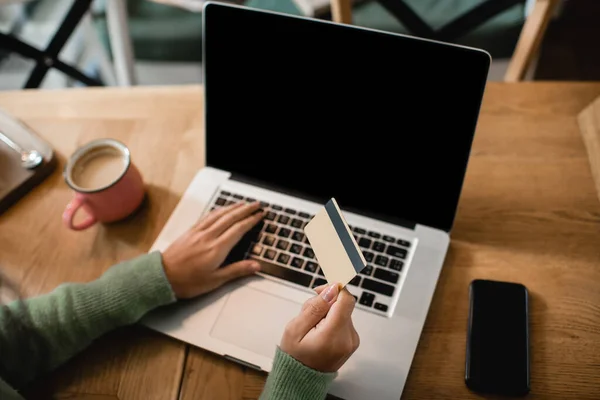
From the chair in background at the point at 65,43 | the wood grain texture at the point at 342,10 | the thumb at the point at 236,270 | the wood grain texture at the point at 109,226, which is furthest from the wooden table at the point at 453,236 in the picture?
the chair in background at the point at 65,43

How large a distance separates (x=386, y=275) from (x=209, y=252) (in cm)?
25

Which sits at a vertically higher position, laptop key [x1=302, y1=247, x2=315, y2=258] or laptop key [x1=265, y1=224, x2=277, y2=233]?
laptop key [x1=265, y1=224, x2=277, y2=233]

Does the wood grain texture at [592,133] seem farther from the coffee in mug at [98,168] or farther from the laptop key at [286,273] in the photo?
the coffee in mug at [98,168]

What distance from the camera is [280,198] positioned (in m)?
0.79

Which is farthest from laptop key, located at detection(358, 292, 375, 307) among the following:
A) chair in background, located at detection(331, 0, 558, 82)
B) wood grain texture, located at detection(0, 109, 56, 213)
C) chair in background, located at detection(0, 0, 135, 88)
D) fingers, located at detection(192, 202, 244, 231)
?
chair in background, located at detection(0, 0, 135, 88)

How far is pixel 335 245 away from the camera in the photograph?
51 cm

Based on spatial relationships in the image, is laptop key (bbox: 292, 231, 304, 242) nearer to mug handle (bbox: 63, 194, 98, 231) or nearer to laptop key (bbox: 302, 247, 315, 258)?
laptop key (bbox: 302, 247, 315, 258)

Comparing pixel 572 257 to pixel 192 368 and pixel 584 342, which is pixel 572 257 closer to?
pixel 584 342

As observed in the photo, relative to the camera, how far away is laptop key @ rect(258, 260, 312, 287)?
2.30 ft

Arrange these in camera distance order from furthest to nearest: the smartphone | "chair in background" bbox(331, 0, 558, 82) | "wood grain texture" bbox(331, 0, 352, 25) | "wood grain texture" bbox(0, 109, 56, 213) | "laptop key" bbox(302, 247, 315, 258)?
"chair in background" bbox(331, 0, 558, 82), "wood grain texture" bbox(331, 0, 352, 25), "wood grain texture" bbox(0, 109, 56, 213), "laptop key" bbox(302, 247, 315, 258), the smartphone

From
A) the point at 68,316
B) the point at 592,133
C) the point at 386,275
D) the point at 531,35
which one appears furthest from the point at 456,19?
the point at 68,316

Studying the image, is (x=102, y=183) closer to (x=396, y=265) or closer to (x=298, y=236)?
(x=298, y=236)

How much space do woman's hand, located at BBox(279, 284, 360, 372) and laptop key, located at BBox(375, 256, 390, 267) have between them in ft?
0.44

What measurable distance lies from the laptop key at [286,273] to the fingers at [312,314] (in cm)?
12
